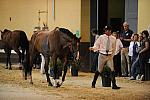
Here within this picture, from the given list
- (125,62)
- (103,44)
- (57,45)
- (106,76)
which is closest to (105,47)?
(103,44)

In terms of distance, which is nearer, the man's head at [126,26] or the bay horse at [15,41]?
the man's head at [126,26]

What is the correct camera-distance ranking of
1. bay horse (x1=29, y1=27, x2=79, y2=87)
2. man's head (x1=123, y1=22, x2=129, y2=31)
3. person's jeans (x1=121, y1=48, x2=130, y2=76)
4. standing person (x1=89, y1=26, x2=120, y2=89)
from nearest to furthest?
standing person (x1=89, y1=26, x2=120, y2=89) < bay horse (x1=29, y1=27, x2=79, y2=87) < man's head (x1=123, y1=22, x2=129, y2=31) < person's jeans (x1=121, y1=48, x2=130, y2=76)

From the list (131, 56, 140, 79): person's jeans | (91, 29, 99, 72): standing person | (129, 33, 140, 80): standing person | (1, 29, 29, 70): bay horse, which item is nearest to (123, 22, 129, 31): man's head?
(129, 33, 140, 80): standing person

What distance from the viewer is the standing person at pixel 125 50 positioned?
1088 centimetres

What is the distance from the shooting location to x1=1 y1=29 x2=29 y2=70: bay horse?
11.7 metres

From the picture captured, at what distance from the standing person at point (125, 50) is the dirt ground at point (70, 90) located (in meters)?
0.31

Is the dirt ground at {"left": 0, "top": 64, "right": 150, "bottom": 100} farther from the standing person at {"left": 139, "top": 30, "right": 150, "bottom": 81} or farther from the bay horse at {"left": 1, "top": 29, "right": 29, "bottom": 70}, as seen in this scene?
the bay horse at {"left": 1, "top": 29, "right": 29, "bottom": 70}

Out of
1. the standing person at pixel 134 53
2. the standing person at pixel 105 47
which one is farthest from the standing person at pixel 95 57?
the standing person at pixel 105 47

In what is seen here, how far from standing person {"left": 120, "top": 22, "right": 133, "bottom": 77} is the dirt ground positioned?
12.4 inches

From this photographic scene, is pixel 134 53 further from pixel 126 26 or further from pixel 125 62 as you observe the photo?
pixel 126 26

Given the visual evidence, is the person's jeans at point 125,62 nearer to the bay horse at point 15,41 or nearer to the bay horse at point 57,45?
the bay horse at point 57,45

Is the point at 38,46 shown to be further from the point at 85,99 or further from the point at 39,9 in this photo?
the point at 39,9

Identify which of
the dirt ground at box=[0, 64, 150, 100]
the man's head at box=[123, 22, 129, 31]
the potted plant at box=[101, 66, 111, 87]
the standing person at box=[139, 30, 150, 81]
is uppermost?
the man's head at box=[123, 22, 129, 31]

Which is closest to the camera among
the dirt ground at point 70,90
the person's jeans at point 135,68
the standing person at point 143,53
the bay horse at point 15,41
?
the dirt ground at point 70,90
